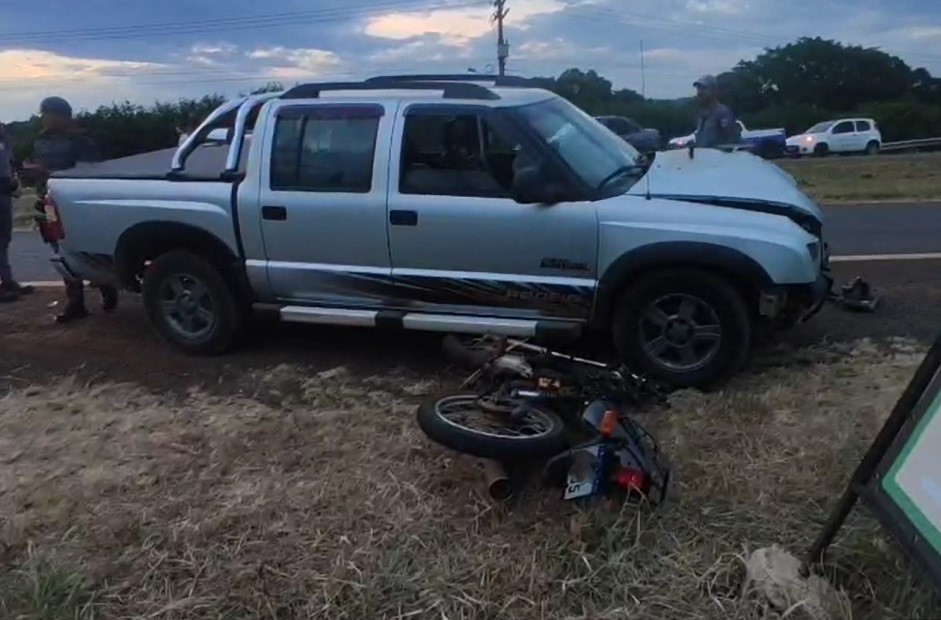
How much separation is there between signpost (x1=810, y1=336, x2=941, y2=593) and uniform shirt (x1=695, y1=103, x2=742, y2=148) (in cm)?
700

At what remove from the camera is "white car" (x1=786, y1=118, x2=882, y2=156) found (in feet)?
122

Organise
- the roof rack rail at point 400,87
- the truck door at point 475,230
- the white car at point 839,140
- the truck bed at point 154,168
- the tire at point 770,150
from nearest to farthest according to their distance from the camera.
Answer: the truck door at point 475,230
the roof rack rail at point 400,87
the truck bed at point 154,168
the tire at point 770,150
the white car at point 839,140

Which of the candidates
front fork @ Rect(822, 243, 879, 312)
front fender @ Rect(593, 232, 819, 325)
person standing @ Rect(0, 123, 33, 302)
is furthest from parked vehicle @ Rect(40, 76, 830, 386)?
person standing @ Rect(0, 123, 33, 302)

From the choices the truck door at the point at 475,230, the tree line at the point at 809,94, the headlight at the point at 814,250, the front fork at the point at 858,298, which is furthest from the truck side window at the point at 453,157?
the tree line at the point at 809,94

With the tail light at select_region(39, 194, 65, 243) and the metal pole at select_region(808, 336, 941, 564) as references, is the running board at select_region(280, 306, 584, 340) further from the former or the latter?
the metal pole at select_region(808, 336, 941, 564)

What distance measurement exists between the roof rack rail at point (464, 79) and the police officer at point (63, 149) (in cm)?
270

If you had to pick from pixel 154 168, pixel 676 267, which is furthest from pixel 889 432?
pixel 154 168

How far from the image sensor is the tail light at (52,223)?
693 cm

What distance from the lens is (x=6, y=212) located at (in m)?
8.74

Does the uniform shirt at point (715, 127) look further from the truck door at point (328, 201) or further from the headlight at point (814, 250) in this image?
the truck door at point (328, 201)

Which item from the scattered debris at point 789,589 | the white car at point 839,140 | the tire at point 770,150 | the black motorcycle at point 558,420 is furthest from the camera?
the white car at point 839,140

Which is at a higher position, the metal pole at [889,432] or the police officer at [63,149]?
the police officer at [63,149]

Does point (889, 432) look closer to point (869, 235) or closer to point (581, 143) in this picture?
point (581, 143)

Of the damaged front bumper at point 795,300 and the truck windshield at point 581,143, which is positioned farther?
the truck windshield at point 581,143
